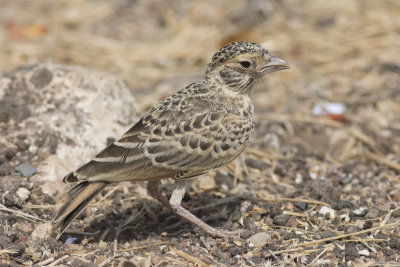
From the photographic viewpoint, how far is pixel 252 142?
7.96 m

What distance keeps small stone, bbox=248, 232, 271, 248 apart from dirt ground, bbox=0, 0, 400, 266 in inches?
0.6

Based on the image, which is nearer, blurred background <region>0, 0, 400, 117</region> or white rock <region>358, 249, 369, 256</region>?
white rock <region>358, 249, 369, 256</region>

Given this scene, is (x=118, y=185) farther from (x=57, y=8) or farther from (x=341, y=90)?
(x=57, y=8)

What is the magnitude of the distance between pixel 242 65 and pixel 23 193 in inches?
103

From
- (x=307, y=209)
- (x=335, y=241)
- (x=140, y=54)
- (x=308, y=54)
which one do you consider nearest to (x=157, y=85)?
(x=140, y=54)

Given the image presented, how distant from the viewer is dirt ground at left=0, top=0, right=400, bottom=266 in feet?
18.0

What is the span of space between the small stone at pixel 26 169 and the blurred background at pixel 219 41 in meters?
3.06

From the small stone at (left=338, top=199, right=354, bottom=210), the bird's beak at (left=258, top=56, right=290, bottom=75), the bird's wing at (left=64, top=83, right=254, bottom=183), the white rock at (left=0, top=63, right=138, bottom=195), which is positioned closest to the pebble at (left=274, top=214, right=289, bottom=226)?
the small stone at (left=338, top=199, right=354, bottom=210)

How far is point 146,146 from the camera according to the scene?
17.8ft

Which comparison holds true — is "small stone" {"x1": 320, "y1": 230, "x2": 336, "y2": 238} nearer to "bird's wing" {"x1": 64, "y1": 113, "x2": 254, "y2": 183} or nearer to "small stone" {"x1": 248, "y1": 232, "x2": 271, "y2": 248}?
"small stone" {"x1": 248, "y1": 232, "x2": 271, "y2": 248}

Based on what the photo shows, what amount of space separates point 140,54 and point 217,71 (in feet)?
16.5

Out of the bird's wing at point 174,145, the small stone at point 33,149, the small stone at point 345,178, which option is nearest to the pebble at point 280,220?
the bird's wing at point 174,145

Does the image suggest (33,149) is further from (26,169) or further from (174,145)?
(174,145)

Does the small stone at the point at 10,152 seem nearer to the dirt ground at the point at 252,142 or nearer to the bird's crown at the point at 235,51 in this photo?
the dirt ground at the point at 252,142
